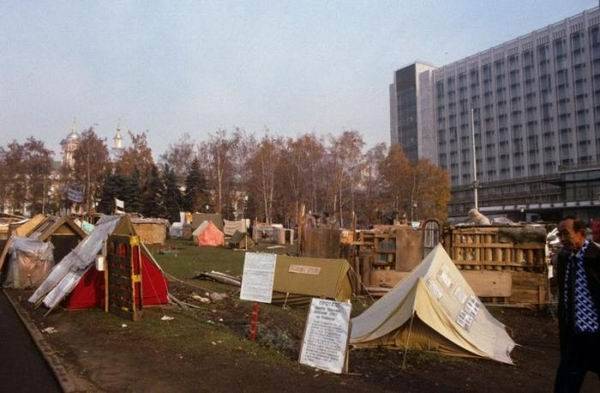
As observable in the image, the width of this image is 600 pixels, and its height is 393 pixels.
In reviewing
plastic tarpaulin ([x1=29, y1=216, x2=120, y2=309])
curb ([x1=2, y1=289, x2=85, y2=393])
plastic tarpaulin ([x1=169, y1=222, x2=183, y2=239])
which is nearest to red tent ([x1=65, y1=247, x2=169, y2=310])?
plastic tarpaulin ([x1=29, y1=216, x2=120, y2=309])

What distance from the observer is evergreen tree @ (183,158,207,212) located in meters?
69.9

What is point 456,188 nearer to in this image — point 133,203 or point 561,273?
point 133,203

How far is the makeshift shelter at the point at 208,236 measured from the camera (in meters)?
39.6

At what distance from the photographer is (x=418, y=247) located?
15.1 m

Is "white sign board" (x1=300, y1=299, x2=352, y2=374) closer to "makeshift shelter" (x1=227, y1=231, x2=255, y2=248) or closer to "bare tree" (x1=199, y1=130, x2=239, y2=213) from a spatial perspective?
"makeshift shelter" (x1=227, y1=231, x2=255, y2=248)

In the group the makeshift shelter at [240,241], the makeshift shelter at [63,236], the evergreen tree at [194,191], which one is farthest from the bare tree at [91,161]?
the makeshift shelter at [63,236]

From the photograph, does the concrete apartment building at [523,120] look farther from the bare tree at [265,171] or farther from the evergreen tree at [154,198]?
the evergreen tree at [154,198]

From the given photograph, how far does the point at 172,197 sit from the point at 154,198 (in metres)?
2.16

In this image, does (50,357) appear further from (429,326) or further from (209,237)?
(209,237)

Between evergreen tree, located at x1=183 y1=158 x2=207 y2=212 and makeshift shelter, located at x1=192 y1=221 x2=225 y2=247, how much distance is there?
1173 inches

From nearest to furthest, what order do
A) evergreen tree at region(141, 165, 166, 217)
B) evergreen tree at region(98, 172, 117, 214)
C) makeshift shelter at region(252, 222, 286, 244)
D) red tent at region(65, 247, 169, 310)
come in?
red tent at region(65, 247, 169, 310) < makeshift shelter at region(252, 222, 286, 244) < evergreen tree at region(98, 172, 117, 214) < evergreen tree at region(141, 165, 166, 217)

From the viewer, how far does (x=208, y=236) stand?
131 feet

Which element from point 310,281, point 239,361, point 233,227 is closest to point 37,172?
point 233,227

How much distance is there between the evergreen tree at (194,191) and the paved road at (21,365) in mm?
59729
